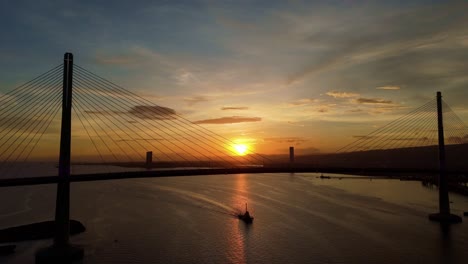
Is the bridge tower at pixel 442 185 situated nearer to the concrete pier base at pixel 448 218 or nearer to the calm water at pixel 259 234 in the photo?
the concrete pier base at pixel 448 218

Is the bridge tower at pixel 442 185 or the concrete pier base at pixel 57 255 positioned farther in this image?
the bridge tower at pixel 442 185

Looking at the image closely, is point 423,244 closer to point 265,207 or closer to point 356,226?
point 356,226

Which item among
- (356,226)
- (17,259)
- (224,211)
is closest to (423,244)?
(356,226)

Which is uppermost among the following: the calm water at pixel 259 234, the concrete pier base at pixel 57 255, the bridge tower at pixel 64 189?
the bridge tower at pixel 64 189

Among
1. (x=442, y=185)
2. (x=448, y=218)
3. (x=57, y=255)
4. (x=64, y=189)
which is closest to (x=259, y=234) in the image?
(x=57, y=255)

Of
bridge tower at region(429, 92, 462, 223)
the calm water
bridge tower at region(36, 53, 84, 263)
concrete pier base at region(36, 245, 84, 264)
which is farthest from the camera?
bridge tower at region(429, 92, 462, 223)

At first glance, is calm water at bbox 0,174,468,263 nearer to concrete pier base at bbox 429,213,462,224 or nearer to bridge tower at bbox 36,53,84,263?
concrete pier base at bbox 429,213,462,224

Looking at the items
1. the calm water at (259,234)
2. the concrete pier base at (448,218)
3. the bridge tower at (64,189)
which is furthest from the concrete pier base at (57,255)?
the concrete pier base at (448,218)

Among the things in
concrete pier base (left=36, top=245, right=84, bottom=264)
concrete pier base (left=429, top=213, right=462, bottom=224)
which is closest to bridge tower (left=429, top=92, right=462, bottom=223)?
concrete pier base (left=429, top=213, right=462, bottom=224)

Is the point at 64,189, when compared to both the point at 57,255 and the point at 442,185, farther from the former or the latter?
the point at 442,185
